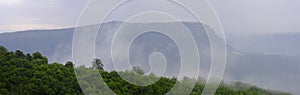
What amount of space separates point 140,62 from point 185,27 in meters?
3.07

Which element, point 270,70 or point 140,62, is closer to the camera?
point 140,62

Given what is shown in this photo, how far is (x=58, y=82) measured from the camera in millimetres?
19469

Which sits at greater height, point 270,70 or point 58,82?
point 270,70

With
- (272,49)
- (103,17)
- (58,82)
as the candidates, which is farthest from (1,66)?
(272,49)

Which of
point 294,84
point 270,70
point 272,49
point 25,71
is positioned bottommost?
point 25,71

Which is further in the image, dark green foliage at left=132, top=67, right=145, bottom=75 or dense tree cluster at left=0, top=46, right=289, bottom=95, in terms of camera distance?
dense tree cluster at left=0, top=46, right=289, bottom=95

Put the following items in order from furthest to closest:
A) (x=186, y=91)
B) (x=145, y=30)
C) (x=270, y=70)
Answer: (x=270, y=70)
(x=186, y=91)
(x=145, y=30)

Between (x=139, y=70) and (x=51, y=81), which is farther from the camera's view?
(x=51, y=81)

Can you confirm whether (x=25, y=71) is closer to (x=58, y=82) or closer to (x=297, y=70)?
(x=58, y=82)

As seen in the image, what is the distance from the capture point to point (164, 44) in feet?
58.4

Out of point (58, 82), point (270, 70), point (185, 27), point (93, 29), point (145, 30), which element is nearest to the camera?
point (93, 29)

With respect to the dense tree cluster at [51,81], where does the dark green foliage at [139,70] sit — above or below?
below

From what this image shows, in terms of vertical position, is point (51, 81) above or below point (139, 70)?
above

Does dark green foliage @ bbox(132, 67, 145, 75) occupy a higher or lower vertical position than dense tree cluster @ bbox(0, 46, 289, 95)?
lower
